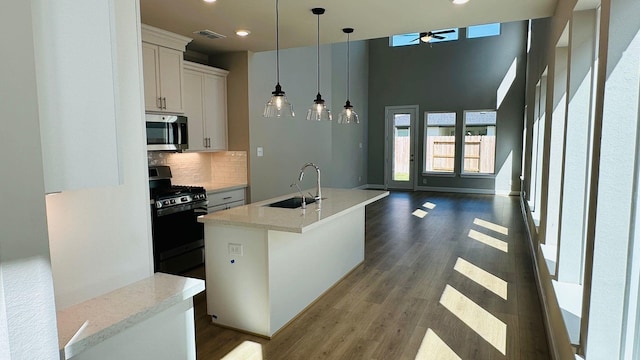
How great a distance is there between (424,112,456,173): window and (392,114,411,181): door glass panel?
0.50m

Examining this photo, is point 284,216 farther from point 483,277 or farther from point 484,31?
point 484,31

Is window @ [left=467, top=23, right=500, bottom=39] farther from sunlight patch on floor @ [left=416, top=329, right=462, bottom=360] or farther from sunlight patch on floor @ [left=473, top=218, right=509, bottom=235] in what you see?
sunlight patch on floor @ [left=416, top=329, right=462, bottom=360]

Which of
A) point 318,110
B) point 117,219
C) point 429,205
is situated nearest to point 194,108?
point 318,110

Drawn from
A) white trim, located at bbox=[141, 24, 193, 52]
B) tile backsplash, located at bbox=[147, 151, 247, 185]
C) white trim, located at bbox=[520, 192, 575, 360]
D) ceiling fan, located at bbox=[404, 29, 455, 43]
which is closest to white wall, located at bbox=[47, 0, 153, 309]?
white trim, located at bbox=[520, 192, 575, 360]

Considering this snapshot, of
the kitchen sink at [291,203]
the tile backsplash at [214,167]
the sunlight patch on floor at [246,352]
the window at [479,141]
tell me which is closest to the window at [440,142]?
the window at [479,141]

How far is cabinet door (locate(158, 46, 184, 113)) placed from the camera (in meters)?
4.31

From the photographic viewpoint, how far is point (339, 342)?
2809mm

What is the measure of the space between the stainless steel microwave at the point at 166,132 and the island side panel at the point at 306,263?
79.5 inches

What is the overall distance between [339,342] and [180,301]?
1.60 metres

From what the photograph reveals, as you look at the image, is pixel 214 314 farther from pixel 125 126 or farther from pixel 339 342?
pixel 125 126

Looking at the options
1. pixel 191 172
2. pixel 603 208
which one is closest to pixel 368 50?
pixel 191 172

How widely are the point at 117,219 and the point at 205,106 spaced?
3852 millimetres

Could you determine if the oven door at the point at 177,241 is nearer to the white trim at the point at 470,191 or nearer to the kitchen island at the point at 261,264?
the kitchen island at the point at 261,264

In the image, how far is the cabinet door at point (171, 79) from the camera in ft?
14.1
